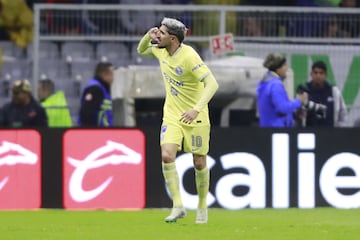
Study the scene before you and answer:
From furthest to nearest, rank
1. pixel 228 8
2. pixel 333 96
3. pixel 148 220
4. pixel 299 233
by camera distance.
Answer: pixel 228 8 < pixel 333 96 < pixel 148 220 < pixel 299 233

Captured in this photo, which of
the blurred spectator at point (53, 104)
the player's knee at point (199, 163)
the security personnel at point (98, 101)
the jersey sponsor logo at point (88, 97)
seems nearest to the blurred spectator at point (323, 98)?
the security personnel at point (98, 101)

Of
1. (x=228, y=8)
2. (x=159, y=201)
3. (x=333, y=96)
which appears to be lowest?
(x=159, y=201)

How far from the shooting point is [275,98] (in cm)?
1617

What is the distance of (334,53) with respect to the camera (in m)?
19.3

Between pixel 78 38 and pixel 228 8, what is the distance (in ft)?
7.38

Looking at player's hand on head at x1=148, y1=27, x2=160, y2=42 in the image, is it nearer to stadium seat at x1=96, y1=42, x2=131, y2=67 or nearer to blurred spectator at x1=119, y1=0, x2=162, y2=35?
blurred spectator at x1=119, y1=0, x2=162, y2=35

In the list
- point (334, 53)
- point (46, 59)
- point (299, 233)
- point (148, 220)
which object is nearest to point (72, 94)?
point (46, 59)

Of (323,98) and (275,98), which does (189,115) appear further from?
Result: (323,98)

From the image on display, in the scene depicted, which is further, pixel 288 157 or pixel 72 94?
pixel 72 94

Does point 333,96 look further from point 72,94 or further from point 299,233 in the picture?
point 299,233

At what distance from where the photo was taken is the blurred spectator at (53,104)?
A: 1873cm

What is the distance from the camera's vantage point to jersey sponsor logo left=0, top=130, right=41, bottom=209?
51.1 feet

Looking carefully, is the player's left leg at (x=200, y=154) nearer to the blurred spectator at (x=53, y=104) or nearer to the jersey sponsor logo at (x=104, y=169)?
the jersey sponsor logo at (x=104, y=169)

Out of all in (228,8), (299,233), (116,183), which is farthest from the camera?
(228,8)
